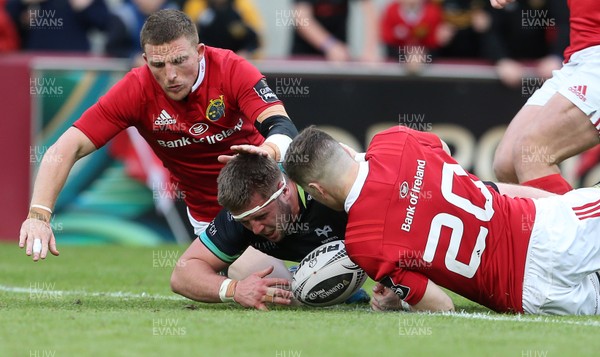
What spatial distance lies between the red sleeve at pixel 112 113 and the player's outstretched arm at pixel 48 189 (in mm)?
67

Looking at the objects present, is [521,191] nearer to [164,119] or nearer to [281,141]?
[281,141]

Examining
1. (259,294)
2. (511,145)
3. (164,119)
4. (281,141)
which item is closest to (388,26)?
(511,145)

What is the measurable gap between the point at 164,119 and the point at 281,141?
3.91ft

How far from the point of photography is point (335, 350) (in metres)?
5.07

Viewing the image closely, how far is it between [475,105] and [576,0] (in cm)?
478

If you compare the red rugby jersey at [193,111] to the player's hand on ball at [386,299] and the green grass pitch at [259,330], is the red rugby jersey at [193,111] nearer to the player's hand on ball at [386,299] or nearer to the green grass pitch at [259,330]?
the green grass pitch at [259,330]

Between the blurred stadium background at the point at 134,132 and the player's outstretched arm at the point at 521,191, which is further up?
the player's outstretched arm at the point at 521,191

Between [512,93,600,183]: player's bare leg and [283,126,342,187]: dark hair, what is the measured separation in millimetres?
1727

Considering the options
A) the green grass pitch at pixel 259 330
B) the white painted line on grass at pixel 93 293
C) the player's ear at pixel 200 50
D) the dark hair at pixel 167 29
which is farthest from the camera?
the white painted line on grass at pixel 93 293

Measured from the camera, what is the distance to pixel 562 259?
6414 mm

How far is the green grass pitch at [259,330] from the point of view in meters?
5.12

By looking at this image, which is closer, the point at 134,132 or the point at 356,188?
the point at 356,188

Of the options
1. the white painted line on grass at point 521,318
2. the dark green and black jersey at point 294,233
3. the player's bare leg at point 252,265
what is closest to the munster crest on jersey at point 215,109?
the dark green and black jersey at point 294,233

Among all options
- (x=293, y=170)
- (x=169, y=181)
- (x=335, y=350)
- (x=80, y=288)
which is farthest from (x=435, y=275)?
(x=169, y=181)
